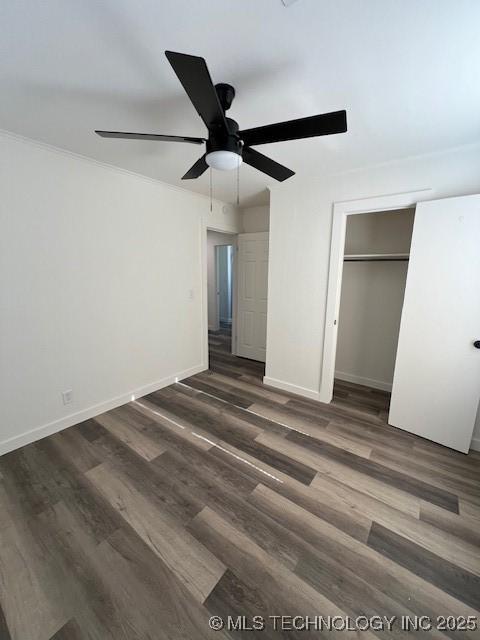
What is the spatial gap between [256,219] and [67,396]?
3419 millimetres

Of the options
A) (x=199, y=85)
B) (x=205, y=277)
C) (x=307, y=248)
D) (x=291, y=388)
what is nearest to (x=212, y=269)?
(x=205, y=277)

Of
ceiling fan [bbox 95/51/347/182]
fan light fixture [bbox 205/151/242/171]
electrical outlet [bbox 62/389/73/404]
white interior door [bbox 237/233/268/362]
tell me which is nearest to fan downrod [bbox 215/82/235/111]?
ceiling fan [bbox 95/51/347/182]

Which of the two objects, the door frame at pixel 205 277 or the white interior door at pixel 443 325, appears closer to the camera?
the white interior door at pixel 443 325

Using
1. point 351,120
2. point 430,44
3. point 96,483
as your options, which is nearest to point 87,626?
point 96,483

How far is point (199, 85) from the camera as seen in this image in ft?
3.37

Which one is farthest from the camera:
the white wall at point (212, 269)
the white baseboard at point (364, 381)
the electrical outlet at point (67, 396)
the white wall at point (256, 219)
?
the white wall at point (212, 269)

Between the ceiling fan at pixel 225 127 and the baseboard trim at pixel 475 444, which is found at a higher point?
the ceiling fan at pixel 225 127

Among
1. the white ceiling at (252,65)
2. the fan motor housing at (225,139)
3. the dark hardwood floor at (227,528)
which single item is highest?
the white ceiling at (252,65)

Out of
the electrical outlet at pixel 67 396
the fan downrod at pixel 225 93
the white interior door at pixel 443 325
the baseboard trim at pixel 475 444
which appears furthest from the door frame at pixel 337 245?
the electrical outlet at pixel 67 396

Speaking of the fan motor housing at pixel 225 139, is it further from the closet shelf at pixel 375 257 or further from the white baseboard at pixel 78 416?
the white baseboard at pixel 78 416

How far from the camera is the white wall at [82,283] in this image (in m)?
2.02

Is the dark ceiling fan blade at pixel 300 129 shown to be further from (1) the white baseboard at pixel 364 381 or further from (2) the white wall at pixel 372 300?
(1) the white baseboard at pixel 364 381

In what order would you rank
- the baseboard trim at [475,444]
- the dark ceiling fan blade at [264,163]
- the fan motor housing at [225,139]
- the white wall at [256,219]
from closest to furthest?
the fan motor housing at [225,139] → the dark ceiling fan blade at [264,163] → the baseboard trim at [475,444] → the white wall at [256,219]

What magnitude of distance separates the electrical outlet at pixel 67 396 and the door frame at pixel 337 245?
266 centimetres
